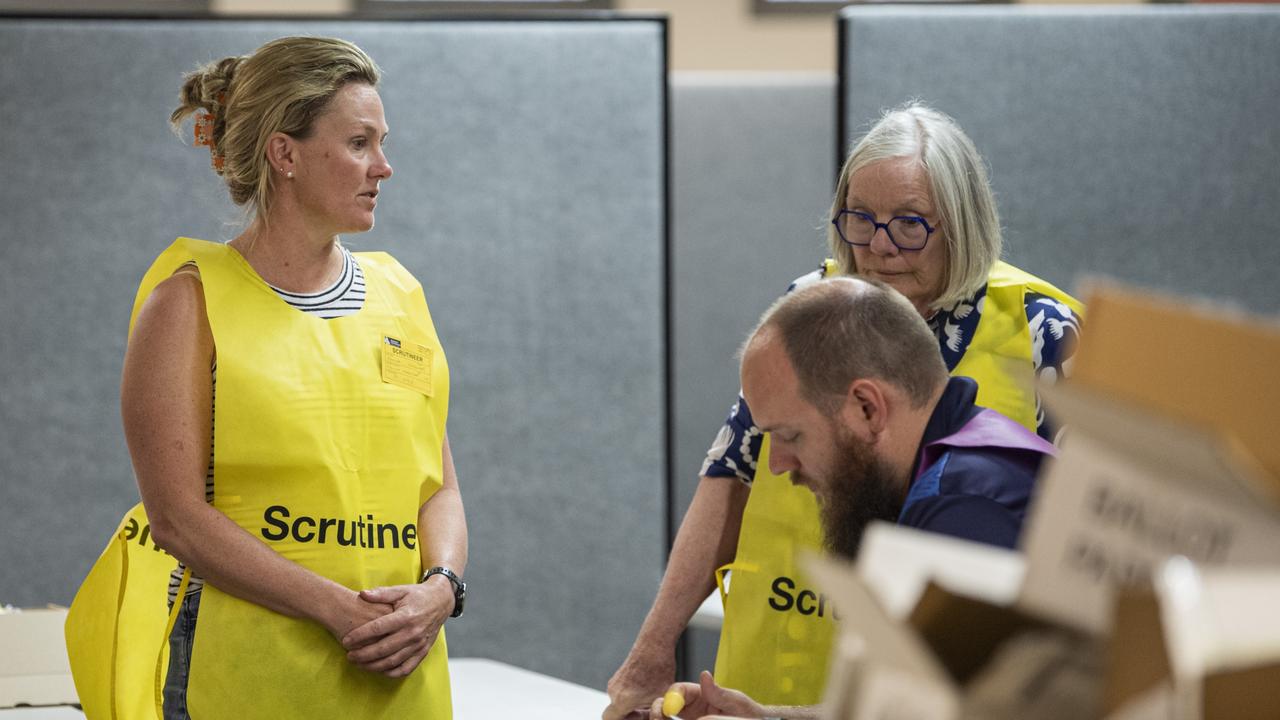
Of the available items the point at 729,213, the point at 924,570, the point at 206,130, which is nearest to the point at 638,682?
the point at 206,130

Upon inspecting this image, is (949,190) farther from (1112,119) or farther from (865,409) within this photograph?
(1112,119)

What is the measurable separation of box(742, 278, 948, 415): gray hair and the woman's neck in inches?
27.8

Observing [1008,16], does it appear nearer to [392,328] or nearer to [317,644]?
[392,328]

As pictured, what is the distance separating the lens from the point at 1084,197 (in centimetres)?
304

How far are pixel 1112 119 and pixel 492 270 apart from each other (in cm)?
143

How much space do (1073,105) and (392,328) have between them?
74.2 inches

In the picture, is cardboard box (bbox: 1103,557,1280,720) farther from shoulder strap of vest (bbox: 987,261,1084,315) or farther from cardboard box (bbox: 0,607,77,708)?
cardboard box (bbox: 0,607,77,708)

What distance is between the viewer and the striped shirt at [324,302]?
1.62 m

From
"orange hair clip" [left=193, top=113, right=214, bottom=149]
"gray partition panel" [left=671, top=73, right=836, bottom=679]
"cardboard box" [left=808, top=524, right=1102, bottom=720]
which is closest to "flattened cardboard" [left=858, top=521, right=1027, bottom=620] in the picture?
"cardboard box" [left=808, top=524, right=1102, bottom=720]

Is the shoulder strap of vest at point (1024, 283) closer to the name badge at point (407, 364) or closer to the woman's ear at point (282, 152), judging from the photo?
the name badge at point (407, 364)

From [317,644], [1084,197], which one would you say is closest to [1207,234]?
[1084,197]

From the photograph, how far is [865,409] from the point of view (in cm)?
127

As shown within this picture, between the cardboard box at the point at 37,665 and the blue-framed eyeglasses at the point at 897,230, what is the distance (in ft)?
4.67

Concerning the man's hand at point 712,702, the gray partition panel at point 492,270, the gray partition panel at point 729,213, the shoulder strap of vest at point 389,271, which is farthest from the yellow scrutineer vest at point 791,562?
the gray partition panel at point 729,213
